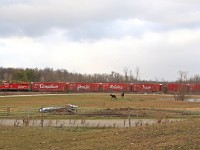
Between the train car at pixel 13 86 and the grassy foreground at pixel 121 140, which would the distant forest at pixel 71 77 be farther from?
the grassy foreground at pixel 121 140

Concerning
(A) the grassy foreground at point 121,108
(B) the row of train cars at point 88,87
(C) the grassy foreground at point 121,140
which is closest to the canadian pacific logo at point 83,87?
(B) the row of train cars at point 88,87

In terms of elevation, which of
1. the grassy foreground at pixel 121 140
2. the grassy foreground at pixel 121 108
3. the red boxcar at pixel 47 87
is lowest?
the grassy foreground at pixel 121 108

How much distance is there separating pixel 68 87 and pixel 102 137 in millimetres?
98504

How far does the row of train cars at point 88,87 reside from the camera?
355ft

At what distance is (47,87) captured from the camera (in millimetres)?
112500

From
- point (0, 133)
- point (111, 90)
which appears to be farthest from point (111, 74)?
point (0, 133)

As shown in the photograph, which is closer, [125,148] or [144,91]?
[125,148]

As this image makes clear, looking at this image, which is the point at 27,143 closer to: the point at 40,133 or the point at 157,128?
the point at 40,133

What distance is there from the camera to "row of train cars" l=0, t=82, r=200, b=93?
355ft

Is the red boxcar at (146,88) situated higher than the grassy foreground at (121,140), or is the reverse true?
the red boxcar at (146,88)

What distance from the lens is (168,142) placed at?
1280cm

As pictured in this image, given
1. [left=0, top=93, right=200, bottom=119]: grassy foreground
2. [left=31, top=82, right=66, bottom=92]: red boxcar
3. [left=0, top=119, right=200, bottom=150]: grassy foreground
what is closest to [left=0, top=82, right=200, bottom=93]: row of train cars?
[left=31, top=82, right=66, bottom=92]: red boxcar

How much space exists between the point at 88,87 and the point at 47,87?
12.3 meters

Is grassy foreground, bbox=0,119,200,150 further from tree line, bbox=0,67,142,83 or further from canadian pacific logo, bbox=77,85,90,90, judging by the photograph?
tree line, bbox=0,67,142,83
